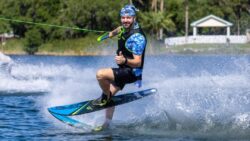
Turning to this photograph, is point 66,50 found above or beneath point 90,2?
beneath

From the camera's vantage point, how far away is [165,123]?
36.1 ft

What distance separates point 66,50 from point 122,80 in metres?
56.0

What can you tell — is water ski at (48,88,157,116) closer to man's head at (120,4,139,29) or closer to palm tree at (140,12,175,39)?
man's head at (120,4,139,29)

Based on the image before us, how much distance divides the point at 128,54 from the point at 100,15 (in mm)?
58361

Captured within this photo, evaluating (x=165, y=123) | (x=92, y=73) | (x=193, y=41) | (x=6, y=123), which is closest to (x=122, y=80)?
(x=165, y=123)

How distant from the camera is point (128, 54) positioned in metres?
9.98

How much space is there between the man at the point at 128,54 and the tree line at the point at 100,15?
56.1 meters

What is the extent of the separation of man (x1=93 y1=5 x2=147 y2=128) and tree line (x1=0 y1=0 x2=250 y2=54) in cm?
5608

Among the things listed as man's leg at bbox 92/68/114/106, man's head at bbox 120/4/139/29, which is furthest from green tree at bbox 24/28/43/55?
man's head at bbox 120/4/139/29

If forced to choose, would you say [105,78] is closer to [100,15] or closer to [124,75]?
[124,75]

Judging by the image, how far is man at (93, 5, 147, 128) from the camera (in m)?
9.84

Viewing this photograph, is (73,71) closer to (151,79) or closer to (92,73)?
(92,73)

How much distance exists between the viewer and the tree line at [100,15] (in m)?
67.6

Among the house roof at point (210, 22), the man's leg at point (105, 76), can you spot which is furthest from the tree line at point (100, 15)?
the man's leg at point (105, 76)
